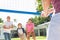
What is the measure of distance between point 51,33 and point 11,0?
→ 6.14 meters

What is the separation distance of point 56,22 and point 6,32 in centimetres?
302

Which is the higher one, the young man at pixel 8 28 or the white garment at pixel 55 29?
the white garment at pixel 55 29

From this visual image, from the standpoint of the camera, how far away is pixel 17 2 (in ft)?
22.9

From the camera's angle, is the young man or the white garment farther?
the young man

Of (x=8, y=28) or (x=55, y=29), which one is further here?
(x=8, y=28)

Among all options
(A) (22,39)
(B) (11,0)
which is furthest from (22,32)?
(B) (11,0)

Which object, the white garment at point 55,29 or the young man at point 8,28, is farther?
the young man at point 8,28

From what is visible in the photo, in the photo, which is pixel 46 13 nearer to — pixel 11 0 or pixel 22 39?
pixel 22 39

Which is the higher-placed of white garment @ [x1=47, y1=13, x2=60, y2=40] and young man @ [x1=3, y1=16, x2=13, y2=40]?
white garment @ [x1=47, y1=13, x2=60, y2=40]

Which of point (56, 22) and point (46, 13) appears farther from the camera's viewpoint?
point (46, 13)

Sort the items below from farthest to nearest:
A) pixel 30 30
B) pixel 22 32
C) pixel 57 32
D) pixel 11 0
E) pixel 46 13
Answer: pixel 11 0, pixel 30 30, pixel 22 32, pixel 46 13, pixel 57 32

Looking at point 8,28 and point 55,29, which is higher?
point 55,29

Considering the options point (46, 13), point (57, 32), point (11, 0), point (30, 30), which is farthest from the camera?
point (11, 0)

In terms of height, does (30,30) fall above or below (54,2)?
below
